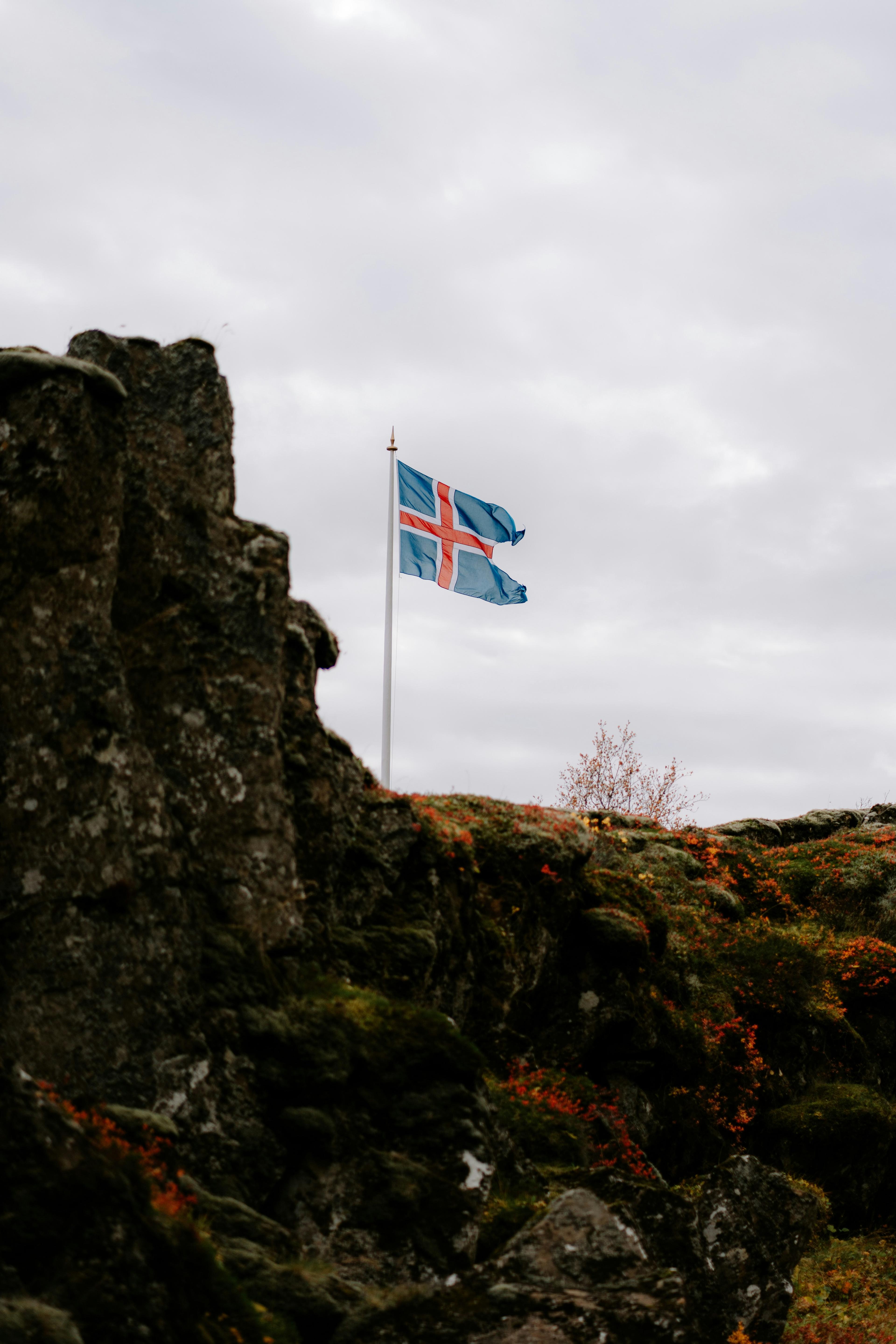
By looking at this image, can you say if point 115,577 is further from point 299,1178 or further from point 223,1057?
point 299,1178

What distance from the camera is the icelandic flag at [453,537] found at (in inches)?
929

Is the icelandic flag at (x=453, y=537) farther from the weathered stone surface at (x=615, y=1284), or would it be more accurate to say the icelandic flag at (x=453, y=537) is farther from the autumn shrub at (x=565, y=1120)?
the weathered stone surface at (x=615, y=1284)

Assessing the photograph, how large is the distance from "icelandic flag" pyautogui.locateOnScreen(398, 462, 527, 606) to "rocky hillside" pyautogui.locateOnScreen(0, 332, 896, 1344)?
35.3 feet

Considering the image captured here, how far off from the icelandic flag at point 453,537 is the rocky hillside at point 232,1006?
10.7 meters

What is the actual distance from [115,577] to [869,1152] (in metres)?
17.6

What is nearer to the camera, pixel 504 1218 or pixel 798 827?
pixel 504 1218

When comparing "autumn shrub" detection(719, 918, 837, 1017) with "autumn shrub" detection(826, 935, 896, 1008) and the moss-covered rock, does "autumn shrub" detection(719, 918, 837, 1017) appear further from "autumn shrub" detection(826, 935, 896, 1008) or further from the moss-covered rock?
the moss-covered rock

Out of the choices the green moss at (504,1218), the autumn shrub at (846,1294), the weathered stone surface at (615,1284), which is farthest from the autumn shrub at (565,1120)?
the autumn shrub at (846,1294)

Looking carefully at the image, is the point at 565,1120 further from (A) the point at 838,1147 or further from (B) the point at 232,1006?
(A) the point at 838,1147

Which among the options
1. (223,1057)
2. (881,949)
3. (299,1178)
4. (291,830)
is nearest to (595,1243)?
(299,1178)

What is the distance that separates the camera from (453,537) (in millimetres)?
24219

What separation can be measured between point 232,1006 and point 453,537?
16.0m

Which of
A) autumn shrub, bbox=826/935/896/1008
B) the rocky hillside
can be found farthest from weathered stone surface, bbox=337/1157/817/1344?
autumn shrub, bbox=826/935/896/1008

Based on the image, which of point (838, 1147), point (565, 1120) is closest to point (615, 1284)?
point (565, 1120)
